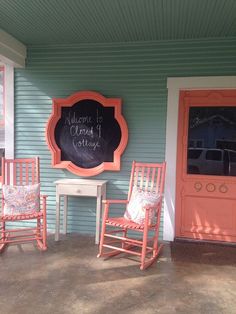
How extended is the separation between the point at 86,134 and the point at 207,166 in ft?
5.42

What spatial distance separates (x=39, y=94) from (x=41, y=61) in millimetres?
450

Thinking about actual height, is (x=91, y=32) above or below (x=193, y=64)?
above

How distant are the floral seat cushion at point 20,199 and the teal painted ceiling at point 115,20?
74.6 inches

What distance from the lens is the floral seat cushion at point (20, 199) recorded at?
3621 mm

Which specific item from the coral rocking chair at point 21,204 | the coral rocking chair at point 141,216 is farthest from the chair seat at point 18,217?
the coral rocking chair at point 141,216

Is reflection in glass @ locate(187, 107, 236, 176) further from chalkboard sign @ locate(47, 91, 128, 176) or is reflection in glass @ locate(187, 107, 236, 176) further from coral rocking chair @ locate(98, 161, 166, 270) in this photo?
chalkboard sign @ locate(47, 91, 128, 176)

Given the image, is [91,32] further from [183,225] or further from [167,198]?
[183,225]

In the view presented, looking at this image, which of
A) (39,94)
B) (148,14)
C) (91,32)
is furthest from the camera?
(39,94)

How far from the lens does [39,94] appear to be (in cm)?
423

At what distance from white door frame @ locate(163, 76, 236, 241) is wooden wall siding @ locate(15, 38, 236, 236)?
0.08m

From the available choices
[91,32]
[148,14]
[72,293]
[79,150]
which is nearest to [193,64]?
[148,14]

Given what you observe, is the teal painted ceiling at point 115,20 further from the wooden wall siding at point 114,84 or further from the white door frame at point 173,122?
the white door frame at point 173,122

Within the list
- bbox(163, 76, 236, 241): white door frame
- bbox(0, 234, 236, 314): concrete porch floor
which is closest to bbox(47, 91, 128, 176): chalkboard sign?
bbox(163, 76, 236, 241): white door frame

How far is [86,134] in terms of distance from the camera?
13.6ft
